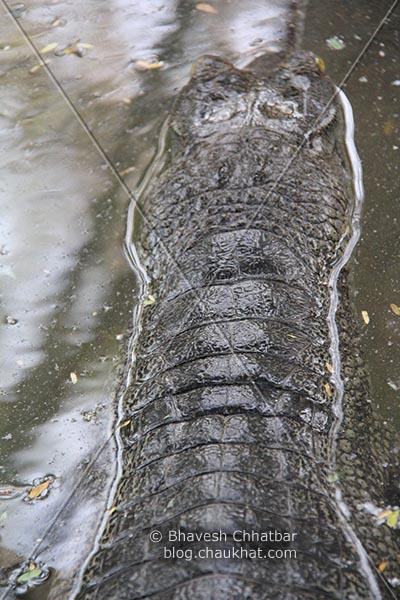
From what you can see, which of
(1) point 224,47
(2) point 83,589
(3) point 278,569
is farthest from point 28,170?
(3) point 278,569

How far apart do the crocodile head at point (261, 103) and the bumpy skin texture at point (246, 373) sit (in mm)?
12

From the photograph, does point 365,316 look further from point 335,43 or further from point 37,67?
point 37,67

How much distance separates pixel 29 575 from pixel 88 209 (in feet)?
7.77

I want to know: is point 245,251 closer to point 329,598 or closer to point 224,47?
point 329,598

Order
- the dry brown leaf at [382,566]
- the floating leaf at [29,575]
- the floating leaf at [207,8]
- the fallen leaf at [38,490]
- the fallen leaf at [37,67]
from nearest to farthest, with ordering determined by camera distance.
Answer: the dry brown leaf at [382,566] → the floating leaf at [29,575] → the fallen leaf at [38,490] → the fallen leaf at [37,67] → the floating leaf at [207,8]

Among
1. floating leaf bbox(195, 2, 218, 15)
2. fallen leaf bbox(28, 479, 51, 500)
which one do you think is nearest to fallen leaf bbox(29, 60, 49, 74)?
floating leaf bbox(195, 2, 218, 15)

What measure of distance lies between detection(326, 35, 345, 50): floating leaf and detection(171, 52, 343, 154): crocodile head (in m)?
0.85

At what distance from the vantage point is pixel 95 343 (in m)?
3.89

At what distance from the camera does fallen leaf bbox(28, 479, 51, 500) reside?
323cm

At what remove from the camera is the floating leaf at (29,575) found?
293 centimetres

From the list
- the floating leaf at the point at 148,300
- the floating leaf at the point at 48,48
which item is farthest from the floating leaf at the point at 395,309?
the floating leaf at the point at 48,48

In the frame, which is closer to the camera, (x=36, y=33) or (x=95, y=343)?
(x=95, y=343)

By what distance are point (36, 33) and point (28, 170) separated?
1612 mm

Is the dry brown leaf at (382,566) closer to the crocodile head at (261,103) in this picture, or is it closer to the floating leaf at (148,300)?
the floating leaf at (148,300)
